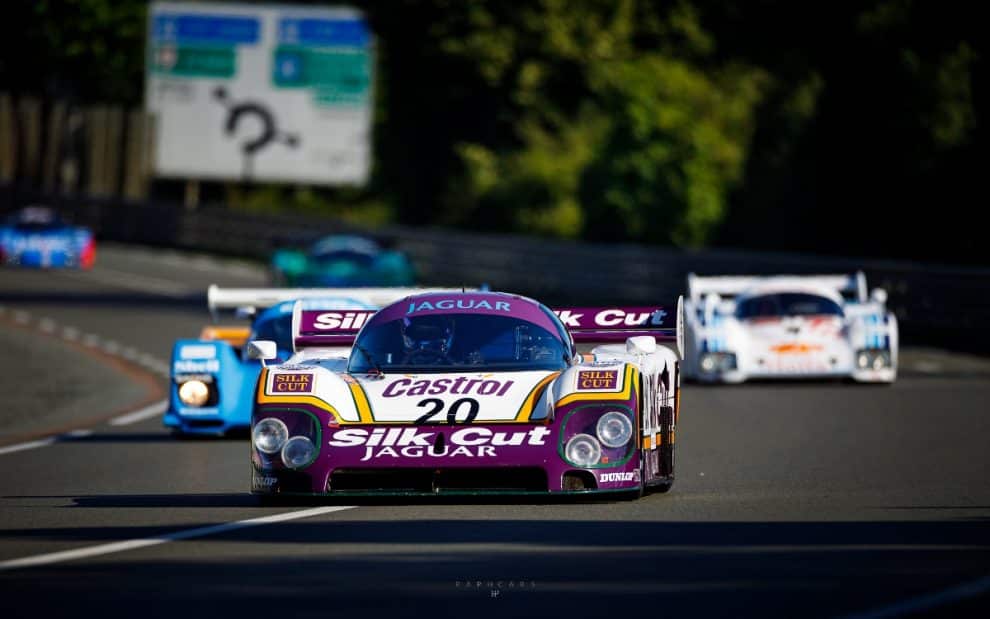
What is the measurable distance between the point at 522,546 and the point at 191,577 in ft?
5.20

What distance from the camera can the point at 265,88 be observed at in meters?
54.2

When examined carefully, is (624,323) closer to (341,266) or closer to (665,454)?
(665,454)

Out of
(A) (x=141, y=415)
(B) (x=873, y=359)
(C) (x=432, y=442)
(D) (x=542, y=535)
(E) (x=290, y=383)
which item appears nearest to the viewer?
(D) (x=542, y=535)

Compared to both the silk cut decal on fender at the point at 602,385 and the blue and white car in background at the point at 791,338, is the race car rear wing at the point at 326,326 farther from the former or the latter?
the blue and white car in background at the point at 791,338

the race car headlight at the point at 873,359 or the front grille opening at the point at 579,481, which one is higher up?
the race car headlight at the point at 873,359

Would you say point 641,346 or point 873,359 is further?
point 873,359

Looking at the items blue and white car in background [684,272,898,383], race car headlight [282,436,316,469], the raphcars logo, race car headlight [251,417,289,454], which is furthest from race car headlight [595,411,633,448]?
blue and white car in background [684,272,898,383]

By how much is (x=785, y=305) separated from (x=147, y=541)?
533 inches

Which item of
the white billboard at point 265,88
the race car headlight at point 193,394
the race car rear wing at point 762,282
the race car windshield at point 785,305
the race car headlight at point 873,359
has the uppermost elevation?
the white billboard at point 265,88

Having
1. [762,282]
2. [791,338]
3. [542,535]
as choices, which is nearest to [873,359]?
[791,338]

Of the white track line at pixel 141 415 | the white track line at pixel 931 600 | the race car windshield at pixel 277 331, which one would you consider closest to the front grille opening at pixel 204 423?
the race car windshield at pixel 277 331

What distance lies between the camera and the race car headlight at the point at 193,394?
15922 mm

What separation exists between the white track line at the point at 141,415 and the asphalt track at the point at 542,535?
2.03 ft

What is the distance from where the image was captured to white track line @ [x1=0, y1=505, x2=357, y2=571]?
28.6 ft
